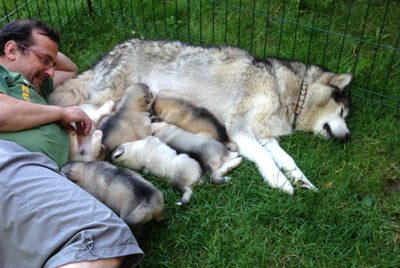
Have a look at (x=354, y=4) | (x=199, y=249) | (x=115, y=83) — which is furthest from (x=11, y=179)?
(x=354, y=4)

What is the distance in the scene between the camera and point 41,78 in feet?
13.0

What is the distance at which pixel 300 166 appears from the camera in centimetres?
395

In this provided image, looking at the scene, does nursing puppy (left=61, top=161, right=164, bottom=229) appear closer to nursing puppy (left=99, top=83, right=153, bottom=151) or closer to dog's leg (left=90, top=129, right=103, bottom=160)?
dog's leg (left=90, top=129, right=103, bottom=160)

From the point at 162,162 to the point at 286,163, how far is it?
0.96m

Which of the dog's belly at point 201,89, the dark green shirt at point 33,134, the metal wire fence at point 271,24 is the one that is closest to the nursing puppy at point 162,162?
the dark green shirt at point 33,134

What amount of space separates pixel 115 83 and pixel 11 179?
1.90 metres

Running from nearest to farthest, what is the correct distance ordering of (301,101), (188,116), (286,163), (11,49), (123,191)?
1. (123,191)
2. (11,49)
3. (286,163)
4. (188,116)
5. (301,101)

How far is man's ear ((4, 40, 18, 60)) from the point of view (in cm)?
365

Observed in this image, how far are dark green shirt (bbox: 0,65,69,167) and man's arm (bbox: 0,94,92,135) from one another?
43 mm

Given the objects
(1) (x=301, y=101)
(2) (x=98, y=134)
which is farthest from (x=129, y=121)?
(1) (x=301, y=101)

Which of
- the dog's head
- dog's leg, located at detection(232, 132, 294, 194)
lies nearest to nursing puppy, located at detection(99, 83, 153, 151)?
dog's leg, located at detection(232, 132, 294, 194)

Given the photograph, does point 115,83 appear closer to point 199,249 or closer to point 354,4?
point 199,249

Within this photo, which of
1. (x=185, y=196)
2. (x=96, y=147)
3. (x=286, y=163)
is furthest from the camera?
(x=286, y=163)

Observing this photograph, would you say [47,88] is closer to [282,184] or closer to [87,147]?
[87,147]
